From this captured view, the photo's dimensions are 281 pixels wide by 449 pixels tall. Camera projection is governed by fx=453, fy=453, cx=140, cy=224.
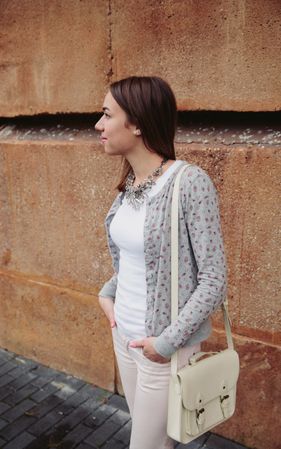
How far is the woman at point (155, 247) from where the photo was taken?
5.36 ft

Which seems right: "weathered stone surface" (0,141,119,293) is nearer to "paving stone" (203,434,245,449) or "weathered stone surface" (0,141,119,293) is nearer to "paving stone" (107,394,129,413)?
"paving stone" (107,394,129,413)

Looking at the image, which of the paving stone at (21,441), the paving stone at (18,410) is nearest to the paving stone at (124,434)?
the paving stone at (21,441)

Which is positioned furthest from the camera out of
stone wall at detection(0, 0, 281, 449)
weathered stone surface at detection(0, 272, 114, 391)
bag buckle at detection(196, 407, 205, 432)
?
weathered stone surface at detection(0, 272, 114, 391)

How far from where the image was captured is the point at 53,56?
3119 mm

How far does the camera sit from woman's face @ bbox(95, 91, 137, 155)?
5.84 feet

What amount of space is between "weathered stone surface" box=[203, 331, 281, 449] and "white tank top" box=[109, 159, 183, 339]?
106cm

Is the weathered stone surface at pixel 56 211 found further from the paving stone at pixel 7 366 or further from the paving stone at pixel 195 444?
the paving stone at pixel 195 444

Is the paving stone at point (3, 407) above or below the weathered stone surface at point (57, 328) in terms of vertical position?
below

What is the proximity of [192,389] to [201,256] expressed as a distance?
19.7 inches

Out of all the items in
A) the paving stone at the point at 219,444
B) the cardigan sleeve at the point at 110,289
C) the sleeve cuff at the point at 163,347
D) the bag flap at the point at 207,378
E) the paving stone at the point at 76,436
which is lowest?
the paving stone at the point at 76,436

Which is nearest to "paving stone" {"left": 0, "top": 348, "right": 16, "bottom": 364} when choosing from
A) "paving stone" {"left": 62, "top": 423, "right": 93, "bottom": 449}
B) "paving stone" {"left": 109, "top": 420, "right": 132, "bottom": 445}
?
"paving stone" {"left": 62, "top": 423, "right": 93, "bottom": 449}

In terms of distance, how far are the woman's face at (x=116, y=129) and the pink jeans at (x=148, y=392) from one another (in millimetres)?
805

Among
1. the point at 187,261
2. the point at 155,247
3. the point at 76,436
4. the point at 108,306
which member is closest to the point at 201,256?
the point at 187,261

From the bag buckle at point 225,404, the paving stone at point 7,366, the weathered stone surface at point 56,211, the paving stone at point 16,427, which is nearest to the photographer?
the bag buckle at point 225,404
